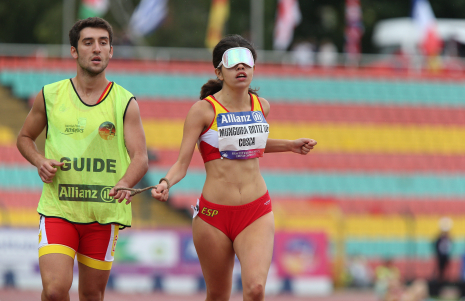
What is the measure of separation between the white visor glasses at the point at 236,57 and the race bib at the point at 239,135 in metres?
0.37

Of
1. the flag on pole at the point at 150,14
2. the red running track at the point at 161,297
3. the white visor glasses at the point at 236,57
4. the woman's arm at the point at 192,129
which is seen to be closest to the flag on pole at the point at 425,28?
the flag on pole at the point at 150,14

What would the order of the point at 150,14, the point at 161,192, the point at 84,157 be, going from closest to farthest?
the point at 161,192, the point at 84,157, the point at 150,14

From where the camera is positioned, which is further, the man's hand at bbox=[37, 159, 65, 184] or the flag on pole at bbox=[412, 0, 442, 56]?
the flag on pole at bbox=[412, 0, 442, 56]

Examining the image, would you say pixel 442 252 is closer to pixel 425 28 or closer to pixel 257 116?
pixel 425 28

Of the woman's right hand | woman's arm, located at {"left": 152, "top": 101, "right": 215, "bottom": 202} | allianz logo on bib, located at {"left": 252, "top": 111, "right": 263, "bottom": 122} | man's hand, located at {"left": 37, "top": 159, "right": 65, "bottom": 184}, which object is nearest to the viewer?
the woman's right hand

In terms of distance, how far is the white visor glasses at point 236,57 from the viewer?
5.35m

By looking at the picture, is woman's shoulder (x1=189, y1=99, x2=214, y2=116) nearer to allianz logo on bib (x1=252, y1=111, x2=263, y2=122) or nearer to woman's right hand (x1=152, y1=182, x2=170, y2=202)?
allianz logo on bib (x1=252, y1=111, x2=263, y2=122)

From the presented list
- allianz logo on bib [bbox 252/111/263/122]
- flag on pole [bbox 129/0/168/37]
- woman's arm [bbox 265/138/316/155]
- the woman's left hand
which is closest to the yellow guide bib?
allianz logo on bib [bbox 252/111/263/122]

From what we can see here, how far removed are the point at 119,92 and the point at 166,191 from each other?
0.91 metres

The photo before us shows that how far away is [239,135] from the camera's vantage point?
5.30m

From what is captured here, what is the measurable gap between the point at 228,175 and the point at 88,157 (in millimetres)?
1034

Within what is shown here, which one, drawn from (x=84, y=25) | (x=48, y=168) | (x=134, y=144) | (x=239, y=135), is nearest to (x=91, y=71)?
(x=84, y=25)

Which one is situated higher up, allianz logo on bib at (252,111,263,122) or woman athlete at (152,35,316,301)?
allianz logo on bib at (252,111,263,122)

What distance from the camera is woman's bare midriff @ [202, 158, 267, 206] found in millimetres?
5301
